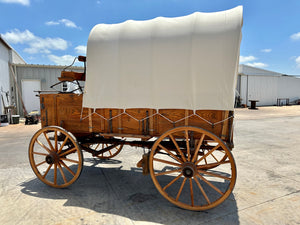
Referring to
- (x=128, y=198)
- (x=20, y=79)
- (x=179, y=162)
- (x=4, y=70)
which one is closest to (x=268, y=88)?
(x=20, y=79)

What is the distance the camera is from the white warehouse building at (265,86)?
23781 mm

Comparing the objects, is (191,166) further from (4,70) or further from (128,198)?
(4,70)

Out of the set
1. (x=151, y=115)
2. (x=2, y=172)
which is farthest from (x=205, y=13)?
(x=2, y=172)

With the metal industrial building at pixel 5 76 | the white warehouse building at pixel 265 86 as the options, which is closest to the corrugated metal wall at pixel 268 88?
the white warehouse building at pixel 265 86

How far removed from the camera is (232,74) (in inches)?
106

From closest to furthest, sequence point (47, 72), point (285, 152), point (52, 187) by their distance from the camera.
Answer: point (52, 187), point (285, 152), point (47, 72)

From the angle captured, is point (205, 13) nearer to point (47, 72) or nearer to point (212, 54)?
point (212, 54)

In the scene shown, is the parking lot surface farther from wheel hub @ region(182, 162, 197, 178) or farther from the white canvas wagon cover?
the white canvas wagon cover

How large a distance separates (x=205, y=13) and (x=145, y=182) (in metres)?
3.01

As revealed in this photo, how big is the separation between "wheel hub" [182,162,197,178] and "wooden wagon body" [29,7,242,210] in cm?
1

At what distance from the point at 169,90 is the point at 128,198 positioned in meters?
1.80

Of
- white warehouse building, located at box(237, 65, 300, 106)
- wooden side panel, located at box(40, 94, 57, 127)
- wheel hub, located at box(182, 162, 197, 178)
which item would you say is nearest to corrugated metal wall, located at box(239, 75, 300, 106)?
white warehouse building, located at box(237, 65, 300, 106)

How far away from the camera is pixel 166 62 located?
294cm

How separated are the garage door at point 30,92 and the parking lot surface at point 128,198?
1059cm
